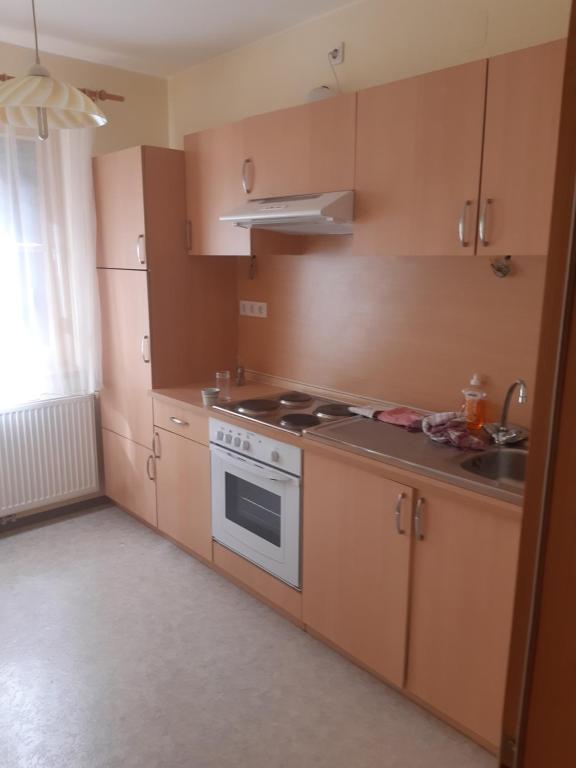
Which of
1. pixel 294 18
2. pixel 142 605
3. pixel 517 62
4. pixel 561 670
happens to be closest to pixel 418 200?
pixel 517 62

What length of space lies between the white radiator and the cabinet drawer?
0.65 m

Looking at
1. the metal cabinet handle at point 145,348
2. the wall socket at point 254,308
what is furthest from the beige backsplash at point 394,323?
the metal cabinet handle at point 145,348

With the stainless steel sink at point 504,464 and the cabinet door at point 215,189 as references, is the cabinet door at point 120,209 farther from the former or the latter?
the stainless steel sink at point 504,464

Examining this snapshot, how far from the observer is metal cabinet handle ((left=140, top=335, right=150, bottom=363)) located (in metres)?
3.14

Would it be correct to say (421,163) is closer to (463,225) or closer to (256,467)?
(463,225)

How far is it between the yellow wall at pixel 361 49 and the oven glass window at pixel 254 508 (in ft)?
6.20

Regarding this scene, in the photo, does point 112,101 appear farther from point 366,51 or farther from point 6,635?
point 6,635

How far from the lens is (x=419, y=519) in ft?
6.36

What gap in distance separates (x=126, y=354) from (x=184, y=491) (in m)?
0.86

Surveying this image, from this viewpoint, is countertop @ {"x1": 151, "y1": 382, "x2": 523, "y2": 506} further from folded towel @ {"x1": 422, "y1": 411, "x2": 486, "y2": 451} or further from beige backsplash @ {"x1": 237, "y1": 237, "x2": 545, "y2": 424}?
beige backsplash @ {"x1": 237, "y1": 237, "x2": 545, "y2": 424}

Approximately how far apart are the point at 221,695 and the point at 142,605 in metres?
0.71

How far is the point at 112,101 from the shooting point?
3457 millimetres

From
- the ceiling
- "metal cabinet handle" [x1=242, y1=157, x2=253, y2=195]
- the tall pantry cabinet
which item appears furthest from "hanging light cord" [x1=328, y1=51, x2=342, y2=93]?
the tall pantry cabinet

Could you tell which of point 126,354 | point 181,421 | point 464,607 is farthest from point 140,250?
point 464,607
